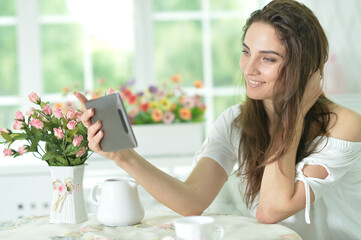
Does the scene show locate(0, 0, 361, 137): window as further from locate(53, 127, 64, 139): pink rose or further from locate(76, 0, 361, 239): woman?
locate(53, 127, 64, 139): pink rose

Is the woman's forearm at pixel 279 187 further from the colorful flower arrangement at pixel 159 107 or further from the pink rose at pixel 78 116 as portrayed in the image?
the colorful flower arrangement at pixel 159 107

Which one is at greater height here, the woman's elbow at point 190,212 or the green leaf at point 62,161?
the green leaf at point 62,161

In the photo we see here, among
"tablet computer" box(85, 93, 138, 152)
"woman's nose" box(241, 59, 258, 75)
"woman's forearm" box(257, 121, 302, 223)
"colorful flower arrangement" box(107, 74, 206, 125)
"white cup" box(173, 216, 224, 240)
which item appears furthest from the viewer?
"colorful flower arrangement" box(107, 74, 206, 125)

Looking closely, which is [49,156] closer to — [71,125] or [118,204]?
[71,125]

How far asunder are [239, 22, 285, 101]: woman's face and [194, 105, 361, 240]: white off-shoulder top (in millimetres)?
251

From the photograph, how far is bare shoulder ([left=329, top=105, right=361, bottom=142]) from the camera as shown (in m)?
1.50

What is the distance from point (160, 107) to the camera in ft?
8.41

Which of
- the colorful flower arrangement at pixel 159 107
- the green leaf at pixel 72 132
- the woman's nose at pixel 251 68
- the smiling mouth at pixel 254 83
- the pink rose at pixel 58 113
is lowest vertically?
the colorful flower arrangement at pixel 159 107

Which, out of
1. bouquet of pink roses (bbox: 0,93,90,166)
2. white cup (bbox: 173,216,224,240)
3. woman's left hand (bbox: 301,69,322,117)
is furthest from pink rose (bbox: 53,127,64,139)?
woman's left hand (bbox: 301,69,322,117)

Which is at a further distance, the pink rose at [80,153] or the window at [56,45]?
the window at [56,45]

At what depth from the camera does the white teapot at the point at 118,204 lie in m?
1.28

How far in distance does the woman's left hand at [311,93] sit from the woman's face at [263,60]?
0.34ft

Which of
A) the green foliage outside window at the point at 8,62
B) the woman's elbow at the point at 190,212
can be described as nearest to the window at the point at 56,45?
the green foliage outside window at the point at 8,62

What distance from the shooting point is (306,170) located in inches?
57.6
